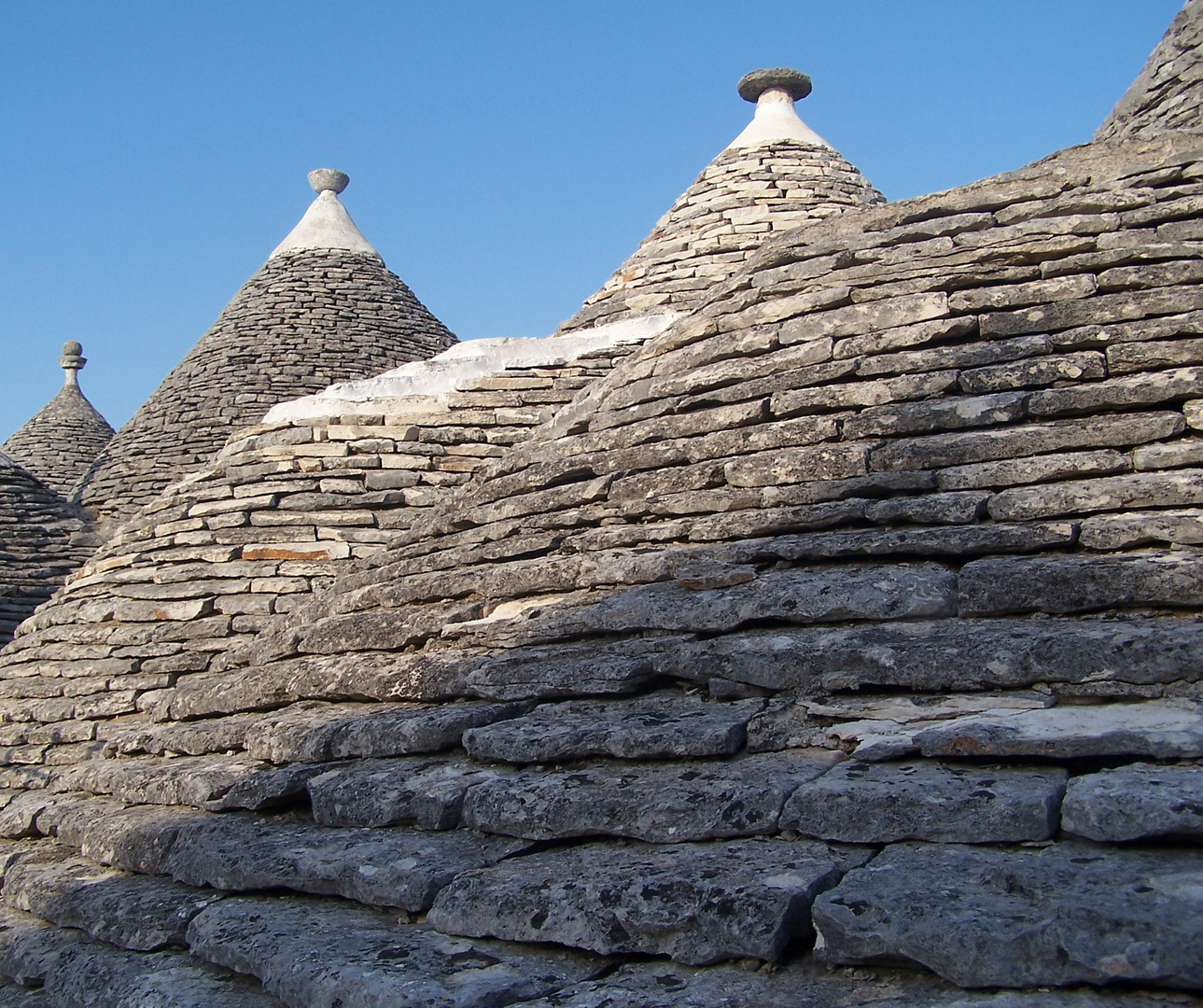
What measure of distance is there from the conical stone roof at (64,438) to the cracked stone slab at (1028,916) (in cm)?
1515

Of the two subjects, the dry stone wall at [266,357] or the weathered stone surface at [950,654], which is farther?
the dry stone wall at [266,357]

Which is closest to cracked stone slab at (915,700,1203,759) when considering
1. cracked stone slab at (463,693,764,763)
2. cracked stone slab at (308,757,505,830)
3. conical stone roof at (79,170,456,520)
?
cracked stone slab at (463,693,764,763)

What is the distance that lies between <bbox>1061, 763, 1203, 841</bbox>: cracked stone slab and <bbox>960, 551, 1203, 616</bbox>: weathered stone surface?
618mm

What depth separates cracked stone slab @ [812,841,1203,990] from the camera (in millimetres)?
1783

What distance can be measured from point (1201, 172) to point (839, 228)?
125 cm

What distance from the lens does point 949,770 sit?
2.41 meters

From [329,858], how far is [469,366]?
394 centimetres

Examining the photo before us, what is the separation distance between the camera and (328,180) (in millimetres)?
14383

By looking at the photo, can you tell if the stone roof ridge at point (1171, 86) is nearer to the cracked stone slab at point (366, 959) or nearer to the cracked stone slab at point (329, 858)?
the cracked stone slab at point (329, 858)

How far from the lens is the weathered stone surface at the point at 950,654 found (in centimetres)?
251

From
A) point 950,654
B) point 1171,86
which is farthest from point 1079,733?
point 1171,86

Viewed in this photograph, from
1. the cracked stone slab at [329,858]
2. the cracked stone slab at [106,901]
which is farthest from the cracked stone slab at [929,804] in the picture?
the cracked stone slab at [106,901]

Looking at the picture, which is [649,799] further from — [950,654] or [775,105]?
[775,105]

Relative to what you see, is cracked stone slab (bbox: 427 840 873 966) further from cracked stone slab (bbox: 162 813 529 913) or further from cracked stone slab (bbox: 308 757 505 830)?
cracked stone slab (bbox: 308 757 505 830)
